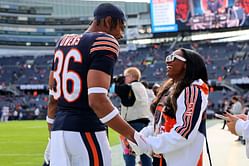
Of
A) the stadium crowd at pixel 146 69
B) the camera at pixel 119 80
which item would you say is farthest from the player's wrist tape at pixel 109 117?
the stadium crowd at pixel 146 69

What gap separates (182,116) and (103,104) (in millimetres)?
627

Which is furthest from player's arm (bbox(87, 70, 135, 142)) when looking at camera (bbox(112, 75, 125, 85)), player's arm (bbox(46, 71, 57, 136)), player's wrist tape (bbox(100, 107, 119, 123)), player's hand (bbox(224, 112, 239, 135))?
camera (bbox(112, 75, 125, 85))

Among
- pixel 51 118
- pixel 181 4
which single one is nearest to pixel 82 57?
pixel 51 118

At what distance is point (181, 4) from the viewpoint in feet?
139

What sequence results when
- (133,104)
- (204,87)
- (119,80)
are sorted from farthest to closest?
(133,104) → (119,80) → (204,87)

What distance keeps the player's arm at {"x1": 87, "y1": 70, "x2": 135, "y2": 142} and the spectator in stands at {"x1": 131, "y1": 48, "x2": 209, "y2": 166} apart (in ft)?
0.66

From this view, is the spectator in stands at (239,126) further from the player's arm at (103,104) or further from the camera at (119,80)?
the camera at (119,80)

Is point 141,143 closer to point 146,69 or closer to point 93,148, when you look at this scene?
point 93,148

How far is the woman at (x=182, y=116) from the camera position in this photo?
3.12 meters

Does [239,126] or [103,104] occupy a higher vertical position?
[103,104]

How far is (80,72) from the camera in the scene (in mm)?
3039

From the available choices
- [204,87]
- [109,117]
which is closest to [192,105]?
[204,87]

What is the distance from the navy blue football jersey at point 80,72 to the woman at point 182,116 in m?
0.44

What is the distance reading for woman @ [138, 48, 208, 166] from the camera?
3119 mm
